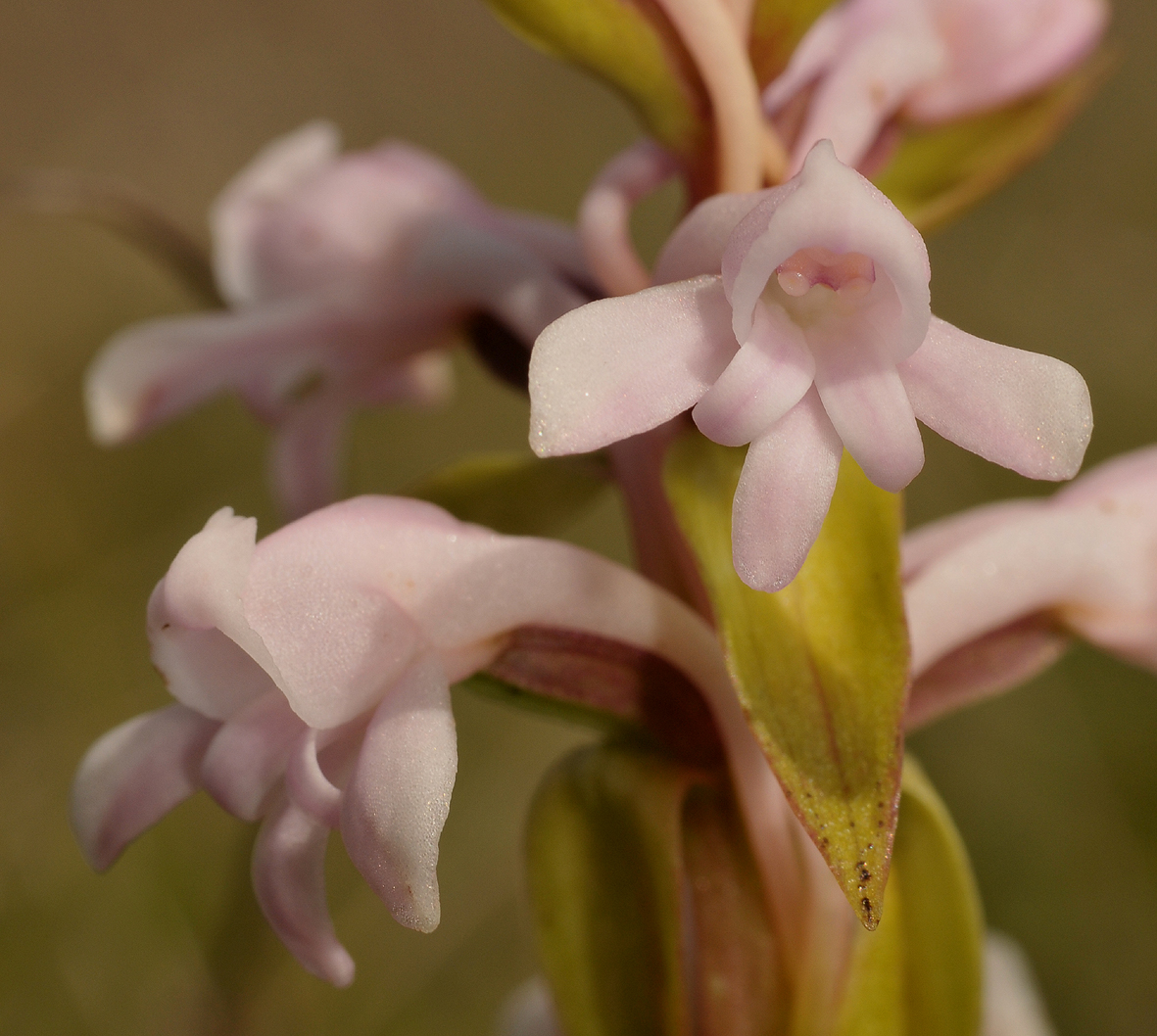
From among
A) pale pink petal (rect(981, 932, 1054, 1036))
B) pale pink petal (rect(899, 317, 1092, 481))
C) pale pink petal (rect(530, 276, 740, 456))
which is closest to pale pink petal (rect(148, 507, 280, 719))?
pale pink petal (rect(530, 276, 740, 456))

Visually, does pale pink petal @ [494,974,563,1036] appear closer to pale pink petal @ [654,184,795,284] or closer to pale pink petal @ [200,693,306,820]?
pale pink petal @ [200,693,306,820]

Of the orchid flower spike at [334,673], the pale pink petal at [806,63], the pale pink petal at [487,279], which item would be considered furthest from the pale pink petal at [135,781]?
the pale pink petal at [806,63]

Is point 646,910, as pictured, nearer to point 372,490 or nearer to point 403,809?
point 403,809

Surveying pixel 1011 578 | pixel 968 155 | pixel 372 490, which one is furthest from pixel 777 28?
pixel 372 490

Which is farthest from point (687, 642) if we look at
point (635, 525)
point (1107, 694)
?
point (1107, 694)

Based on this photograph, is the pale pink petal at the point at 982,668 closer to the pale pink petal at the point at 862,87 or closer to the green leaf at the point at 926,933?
the green leaf at the point at 926,933

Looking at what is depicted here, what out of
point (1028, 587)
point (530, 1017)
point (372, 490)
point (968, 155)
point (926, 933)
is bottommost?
point (372, 490)
